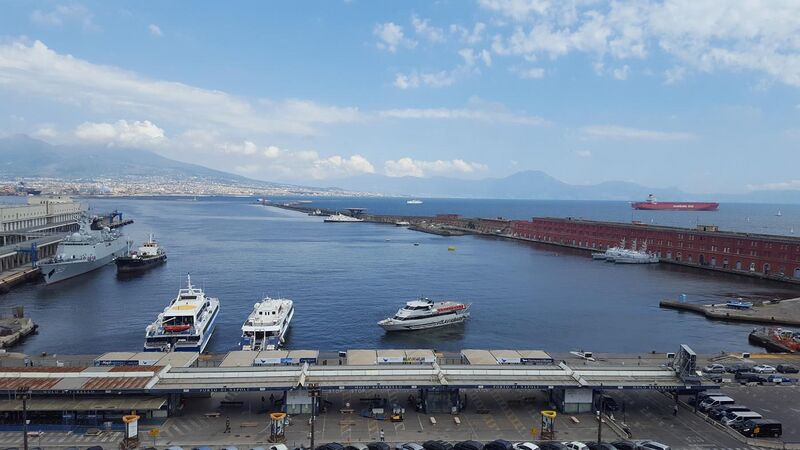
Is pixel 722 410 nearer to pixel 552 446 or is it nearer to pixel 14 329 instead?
pixel 552 446

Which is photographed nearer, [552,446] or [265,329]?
[552,446]

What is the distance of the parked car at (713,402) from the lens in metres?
17.9

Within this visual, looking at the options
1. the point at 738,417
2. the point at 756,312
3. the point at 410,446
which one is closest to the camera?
the point at 410,446

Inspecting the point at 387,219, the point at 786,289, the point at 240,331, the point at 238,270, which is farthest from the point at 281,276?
the point at 387,219

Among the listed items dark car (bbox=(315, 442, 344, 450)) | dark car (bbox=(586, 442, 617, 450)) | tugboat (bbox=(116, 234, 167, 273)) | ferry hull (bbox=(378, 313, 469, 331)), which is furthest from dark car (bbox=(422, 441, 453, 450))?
tugboat (bbox=(116, 234, 167, 273))

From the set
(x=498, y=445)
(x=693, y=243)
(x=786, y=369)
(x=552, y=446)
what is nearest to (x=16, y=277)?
(x=498, y=445)

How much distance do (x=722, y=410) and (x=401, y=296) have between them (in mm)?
27719

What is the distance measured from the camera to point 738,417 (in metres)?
16.8

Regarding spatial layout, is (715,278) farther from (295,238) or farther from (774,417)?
(295,238)

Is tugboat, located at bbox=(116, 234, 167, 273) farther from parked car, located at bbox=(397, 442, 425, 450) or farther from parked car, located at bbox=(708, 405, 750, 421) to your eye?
parked car, located at bbox=(708, 405, 750, 421)

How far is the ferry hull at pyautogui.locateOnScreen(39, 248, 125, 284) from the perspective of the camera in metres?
A: 46.5

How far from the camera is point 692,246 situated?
6247cm

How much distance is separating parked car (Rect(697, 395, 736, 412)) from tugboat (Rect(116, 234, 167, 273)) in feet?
167

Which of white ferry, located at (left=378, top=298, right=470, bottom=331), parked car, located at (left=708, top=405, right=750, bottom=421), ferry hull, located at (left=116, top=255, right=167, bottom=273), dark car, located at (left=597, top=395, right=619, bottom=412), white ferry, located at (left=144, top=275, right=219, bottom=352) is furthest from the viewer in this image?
ferry hull, located at (left=116, top=255, right=167, bottom=273)
